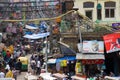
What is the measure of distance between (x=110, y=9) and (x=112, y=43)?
571 cm

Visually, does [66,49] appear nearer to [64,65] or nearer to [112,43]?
[64,65]

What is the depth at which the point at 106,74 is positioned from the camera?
1435 inches

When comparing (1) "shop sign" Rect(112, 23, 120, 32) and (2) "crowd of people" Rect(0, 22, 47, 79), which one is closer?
(1) "shop sign" Rect(112, 23, 120, 32)

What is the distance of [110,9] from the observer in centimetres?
4062

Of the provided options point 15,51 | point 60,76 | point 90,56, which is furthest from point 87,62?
point 15,51

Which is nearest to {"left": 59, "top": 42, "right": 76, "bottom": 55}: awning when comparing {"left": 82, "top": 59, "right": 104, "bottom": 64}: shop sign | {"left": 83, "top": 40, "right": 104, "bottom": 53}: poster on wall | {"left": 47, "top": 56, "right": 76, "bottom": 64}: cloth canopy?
{"left": 47, "top": 56, "right": 76, "bottom": 64}: cloth canopy

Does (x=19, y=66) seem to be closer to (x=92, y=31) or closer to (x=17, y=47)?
(x=92, y=31)

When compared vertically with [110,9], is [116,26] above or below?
below

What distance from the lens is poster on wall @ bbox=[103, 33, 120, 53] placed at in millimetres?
35344

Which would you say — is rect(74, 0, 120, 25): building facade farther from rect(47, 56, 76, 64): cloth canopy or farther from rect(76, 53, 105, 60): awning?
rect(76, 53, 105, 60): awning

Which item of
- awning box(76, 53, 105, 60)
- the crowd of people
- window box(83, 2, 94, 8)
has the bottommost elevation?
the crowd of people

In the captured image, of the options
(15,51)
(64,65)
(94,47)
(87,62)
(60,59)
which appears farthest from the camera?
(15,51)

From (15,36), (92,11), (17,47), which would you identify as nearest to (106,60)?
(92,11)

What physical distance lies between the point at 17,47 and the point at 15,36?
18.3 feet
